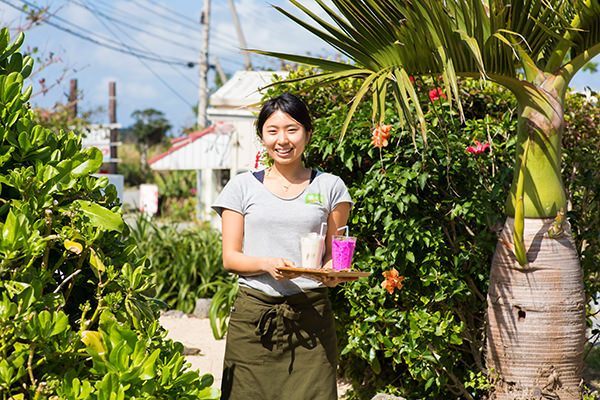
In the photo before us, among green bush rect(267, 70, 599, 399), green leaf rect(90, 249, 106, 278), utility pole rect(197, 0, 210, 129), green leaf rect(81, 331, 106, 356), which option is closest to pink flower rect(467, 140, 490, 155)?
green bush rect(267, 70, 599, 399)

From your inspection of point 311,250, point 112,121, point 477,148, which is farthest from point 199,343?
point 112,121

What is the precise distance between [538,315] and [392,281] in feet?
2.48

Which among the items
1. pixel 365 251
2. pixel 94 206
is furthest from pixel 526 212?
pixel 94 206

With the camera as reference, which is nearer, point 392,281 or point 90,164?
point 90,164

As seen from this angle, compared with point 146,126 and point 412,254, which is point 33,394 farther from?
point 146,126

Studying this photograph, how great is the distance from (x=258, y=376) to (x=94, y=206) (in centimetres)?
121

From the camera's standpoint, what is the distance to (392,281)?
4.19 metres

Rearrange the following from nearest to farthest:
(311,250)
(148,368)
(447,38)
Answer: (148,368), (311,250), (447,38)

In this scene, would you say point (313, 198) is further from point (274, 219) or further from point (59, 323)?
point (59, 323)

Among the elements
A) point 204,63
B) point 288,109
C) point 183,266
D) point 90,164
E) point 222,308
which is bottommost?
point 222,308

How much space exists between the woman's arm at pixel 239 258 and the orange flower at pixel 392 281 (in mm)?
1336

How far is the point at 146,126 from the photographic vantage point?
207ft

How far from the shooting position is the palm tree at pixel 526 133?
3.67 meters

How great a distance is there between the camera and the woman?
9.90 feet
